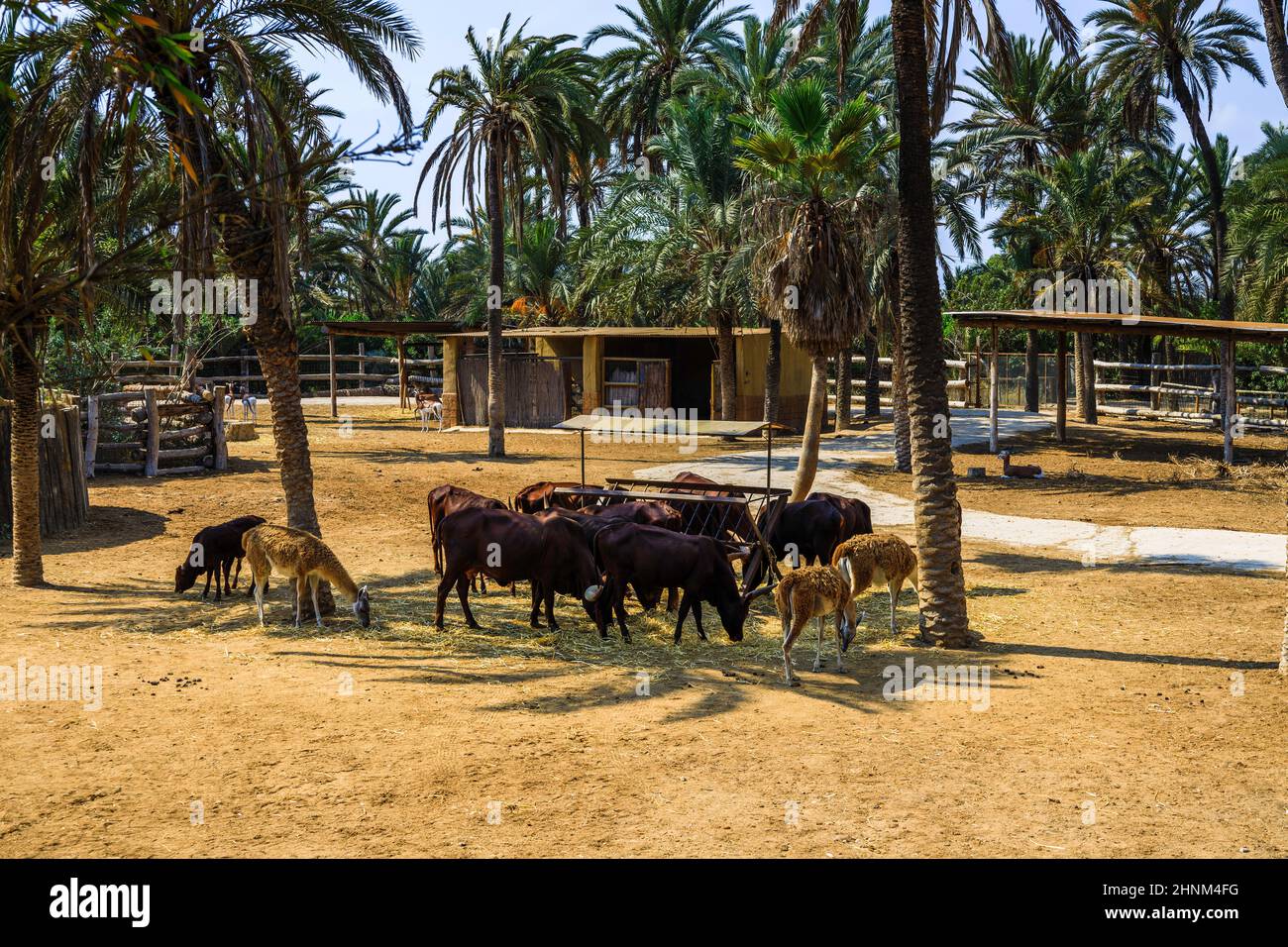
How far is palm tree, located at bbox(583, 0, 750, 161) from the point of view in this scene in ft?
153

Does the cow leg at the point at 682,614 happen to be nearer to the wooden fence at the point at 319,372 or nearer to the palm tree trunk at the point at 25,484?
the palm tree trunk at the point at 25,484

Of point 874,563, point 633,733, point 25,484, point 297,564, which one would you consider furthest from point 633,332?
point 633,733

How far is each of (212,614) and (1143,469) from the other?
21249mm

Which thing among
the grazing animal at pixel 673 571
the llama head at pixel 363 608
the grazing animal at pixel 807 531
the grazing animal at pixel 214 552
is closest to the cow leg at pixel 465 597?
the llama head at pixel 363 608

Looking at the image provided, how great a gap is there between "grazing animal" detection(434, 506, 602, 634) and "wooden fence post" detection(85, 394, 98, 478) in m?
12.8

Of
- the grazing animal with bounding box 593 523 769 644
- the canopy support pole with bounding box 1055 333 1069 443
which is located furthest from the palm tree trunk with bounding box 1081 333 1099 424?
the grazing animal with bounding box 593 523 769 644

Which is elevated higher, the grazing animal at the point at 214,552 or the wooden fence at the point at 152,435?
the wooden fence at the point at 152,435

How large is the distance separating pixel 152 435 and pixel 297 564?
13122mm

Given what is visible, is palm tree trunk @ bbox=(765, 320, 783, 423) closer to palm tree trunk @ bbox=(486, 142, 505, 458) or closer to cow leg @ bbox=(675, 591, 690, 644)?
palm tree trunk @ bbox=(486, 142, 505, 458)

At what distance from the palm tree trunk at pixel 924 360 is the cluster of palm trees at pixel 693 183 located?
3 cm

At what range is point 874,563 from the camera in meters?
13.0

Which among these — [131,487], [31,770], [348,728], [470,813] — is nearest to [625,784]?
[470,813]

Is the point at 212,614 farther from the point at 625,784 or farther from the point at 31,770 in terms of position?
the point at 625,784

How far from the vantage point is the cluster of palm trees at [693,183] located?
12.4m
